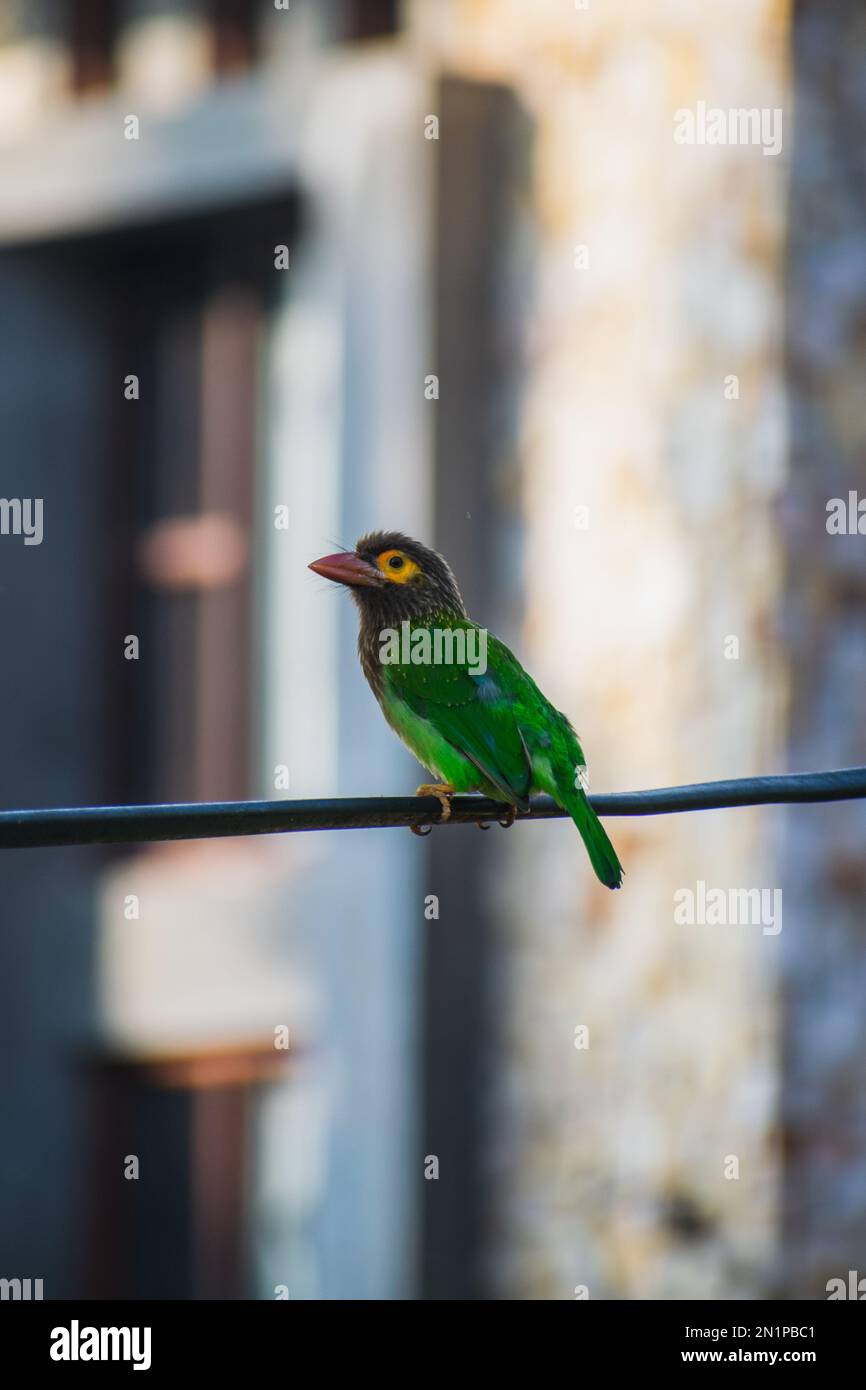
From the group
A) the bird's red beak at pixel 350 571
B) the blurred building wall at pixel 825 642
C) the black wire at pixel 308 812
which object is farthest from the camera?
the blurred building wall at pixel 825 642

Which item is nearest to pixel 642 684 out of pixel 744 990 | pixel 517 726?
pixel 744 990

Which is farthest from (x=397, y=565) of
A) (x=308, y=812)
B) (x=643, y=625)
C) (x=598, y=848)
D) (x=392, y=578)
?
(x=643, y=625)

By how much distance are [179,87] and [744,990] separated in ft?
12.8

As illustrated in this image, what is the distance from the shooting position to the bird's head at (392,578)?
15.5 ft

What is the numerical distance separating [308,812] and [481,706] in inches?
50.6

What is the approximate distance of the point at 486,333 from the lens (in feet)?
24.0

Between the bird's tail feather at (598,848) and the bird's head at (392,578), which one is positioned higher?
the bird's head at (392,578)

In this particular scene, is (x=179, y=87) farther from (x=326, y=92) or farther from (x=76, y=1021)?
(x=76, y=1021)

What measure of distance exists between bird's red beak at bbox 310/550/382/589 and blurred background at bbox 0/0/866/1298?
90.5 inches

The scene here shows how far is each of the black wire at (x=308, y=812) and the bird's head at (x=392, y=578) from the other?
0.95m

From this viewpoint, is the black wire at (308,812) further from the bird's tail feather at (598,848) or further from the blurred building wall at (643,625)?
the blurred building wall at (643,625)

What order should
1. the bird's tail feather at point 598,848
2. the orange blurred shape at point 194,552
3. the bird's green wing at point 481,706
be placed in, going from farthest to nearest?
1. the orange blurred shape at point 194,552
2. the bird's green wing at point 481,706
3. the bird's tail feather at point 598,848

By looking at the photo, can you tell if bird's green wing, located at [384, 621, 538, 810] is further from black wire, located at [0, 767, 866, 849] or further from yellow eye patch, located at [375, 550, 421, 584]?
black wire, located at [0, 767, 866, 849]

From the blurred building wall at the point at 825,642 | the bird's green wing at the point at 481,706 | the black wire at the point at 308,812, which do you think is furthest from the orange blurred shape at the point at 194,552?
the black wire at the point at 308,812
